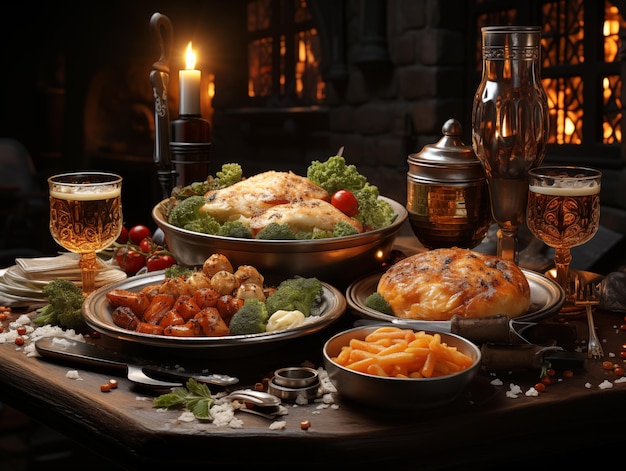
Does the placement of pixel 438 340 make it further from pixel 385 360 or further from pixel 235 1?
pixel 235 1

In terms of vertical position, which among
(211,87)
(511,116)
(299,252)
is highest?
(211,87)

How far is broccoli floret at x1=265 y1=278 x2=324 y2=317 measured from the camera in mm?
1905

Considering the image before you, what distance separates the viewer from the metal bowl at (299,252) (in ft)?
6.97

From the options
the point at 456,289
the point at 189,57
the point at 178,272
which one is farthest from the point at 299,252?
the point at 189,57

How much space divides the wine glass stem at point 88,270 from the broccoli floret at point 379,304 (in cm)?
78

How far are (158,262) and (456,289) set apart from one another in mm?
1023

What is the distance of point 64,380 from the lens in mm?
1756

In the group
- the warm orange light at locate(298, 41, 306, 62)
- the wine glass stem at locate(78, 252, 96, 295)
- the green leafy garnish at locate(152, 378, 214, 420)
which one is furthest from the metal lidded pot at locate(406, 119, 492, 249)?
the warm orange light at locate(298, 41, 306, 62)

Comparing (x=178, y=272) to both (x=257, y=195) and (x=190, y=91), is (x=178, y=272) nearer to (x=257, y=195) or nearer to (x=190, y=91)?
(x=257, y=195)

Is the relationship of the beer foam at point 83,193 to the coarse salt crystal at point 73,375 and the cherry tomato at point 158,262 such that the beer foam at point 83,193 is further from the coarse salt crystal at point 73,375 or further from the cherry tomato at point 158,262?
the coarse salt crystal at point 73,375

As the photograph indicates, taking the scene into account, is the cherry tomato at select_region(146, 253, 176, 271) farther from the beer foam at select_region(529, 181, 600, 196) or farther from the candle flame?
the beer foam at select_region(529, 181, 600, 196)

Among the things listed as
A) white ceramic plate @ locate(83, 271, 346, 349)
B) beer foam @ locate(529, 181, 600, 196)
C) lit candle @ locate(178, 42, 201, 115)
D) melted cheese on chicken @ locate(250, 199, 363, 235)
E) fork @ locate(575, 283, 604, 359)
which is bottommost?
fork @ locate(575, 283, 604, 359)

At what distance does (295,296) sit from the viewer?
1922 mm

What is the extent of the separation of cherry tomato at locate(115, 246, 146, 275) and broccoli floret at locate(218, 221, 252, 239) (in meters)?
0.44
